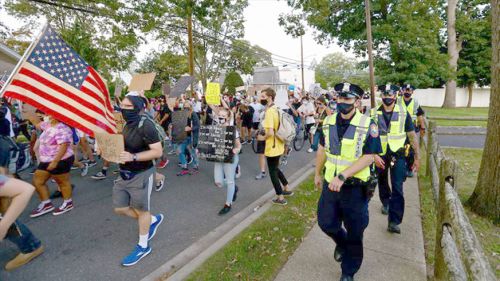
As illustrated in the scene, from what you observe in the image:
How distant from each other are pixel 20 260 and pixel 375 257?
425 centimetres

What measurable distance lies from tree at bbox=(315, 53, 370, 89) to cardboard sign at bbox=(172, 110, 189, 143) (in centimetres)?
7681

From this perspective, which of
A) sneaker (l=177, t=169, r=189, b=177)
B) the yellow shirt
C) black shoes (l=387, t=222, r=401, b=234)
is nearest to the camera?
black shoes (l=387, t=222, r=401, b=234)

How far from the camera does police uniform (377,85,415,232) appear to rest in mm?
3920

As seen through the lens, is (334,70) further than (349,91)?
Yes

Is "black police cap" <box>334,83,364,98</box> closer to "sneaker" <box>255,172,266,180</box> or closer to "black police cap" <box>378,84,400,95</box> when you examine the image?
"black police cap" <box>378,84,400,95</box>

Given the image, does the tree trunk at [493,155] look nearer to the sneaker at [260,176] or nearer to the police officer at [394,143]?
the police officer at [394,143]

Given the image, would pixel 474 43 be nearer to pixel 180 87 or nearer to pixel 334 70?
pixel 180 87

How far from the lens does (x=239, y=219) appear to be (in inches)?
187

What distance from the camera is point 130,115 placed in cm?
343

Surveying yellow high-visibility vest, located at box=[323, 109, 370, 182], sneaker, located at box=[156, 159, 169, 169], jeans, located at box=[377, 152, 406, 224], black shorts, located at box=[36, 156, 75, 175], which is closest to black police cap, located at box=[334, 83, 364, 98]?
yellow high-visibility vest, located at box=[323, 109, 370, 182]

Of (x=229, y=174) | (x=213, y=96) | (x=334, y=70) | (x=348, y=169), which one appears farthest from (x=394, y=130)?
(x=334, y=70)

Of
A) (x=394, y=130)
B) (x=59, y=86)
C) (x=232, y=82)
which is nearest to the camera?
(x=59, y=86)

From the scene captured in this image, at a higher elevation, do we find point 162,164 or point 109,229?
point 162,164

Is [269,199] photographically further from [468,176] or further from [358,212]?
[468,176]
